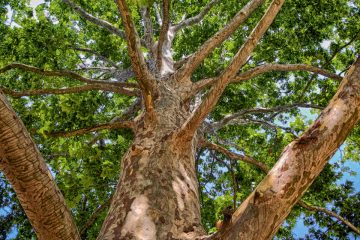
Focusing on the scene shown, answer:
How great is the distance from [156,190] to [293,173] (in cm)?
118

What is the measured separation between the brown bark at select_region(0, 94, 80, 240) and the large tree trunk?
383mm

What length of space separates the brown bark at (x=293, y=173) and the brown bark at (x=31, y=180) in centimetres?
82

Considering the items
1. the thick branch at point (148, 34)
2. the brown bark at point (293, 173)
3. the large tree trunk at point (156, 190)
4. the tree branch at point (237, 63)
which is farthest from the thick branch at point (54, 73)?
the brown bark at point (293, 173)

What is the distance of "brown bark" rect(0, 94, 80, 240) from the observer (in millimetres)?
1652

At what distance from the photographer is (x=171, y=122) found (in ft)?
11.8

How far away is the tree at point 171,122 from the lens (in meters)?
1.64

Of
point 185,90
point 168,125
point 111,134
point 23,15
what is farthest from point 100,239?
point 23,15

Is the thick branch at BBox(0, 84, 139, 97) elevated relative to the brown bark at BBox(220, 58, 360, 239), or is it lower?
elevated

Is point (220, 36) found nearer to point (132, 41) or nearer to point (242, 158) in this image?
point (242, 158)

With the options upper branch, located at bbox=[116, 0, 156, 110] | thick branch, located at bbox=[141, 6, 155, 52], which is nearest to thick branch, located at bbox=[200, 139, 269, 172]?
upper branch, located at bbox=[116, 0, 156, 110]

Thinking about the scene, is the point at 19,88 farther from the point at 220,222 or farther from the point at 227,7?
the point at 220,222

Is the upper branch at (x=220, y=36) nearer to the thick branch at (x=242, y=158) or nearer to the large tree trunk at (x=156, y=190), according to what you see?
the thick branch at (x=242, y=158)

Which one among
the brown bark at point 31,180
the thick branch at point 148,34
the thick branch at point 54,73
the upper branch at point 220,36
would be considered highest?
the thick branch at point 148,34

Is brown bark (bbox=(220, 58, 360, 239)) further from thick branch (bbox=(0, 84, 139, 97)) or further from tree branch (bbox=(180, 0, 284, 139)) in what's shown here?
thick branch (bbox=(0, 84, 139, 97))
